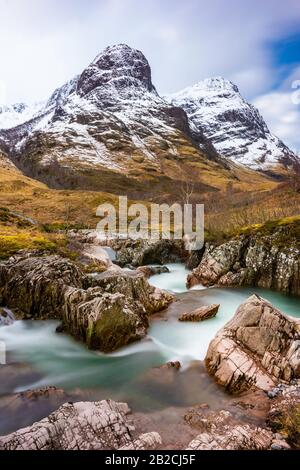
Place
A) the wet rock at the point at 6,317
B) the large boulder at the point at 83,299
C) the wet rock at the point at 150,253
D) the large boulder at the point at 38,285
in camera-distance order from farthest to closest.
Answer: the wet rock at the point at 150,253
the large boulder at the point at 38,285
the wet rock at the point at 6,317
the large boulder at the point at 83,299

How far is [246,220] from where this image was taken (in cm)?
4688

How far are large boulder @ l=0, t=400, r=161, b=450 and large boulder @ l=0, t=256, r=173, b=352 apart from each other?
672 centimetres

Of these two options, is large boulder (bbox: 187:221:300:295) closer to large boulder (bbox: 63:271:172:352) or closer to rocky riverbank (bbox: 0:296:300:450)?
large boulder (bbox: 63:271:172:352)

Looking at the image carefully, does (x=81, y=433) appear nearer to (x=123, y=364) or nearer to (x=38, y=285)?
(x=123, y=364)

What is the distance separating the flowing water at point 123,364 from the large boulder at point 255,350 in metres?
0.82

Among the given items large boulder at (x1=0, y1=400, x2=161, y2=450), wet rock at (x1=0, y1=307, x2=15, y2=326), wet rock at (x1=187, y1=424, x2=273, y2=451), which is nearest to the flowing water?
wet rock at (x1=0, y1=307, x2=15, y2=326)

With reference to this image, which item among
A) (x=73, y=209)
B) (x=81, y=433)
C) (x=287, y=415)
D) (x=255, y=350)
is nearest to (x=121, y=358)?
(x=255, y=350)

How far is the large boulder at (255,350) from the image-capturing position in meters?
14.3

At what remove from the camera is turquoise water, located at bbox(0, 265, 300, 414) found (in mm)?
14437

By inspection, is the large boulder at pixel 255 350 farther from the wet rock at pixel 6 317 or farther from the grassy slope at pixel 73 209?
the grassy slope at pixel 73 209

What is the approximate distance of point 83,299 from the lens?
19578mm

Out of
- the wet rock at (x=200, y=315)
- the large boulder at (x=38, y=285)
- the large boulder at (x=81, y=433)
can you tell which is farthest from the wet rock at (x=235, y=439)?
the large boulder at (x=38, y=285)

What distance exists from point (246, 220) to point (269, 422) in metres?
37.0

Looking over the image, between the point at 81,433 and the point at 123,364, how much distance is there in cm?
655
